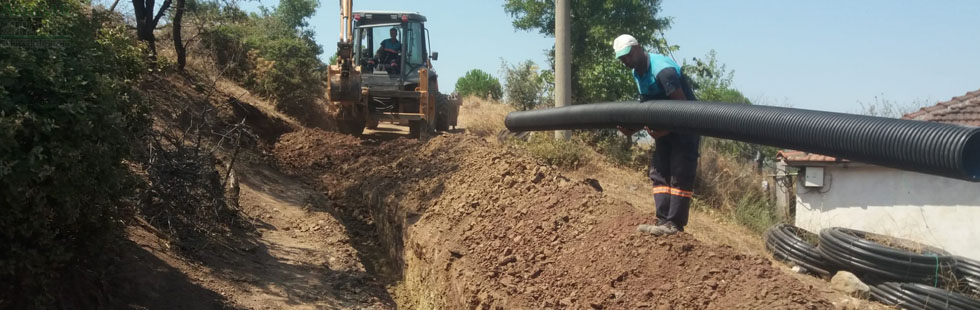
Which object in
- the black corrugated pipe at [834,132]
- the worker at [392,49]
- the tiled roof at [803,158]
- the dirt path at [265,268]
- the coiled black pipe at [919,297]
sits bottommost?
the coiled black pipe at [919,297]

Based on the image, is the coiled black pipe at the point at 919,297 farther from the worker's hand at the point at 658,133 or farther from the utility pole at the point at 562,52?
the utility pole at the point at 562,52

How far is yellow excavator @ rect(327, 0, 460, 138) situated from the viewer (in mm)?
14336

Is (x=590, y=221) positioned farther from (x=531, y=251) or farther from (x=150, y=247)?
(x=150, y=247)

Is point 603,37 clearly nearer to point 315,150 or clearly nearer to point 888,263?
point 315,150

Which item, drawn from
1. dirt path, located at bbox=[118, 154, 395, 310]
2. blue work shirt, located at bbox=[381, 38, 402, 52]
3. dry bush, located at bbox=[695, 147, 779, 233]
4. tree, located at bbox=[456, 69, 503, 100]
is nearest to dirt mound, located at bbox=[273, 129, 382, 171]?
blue work shirt, located at bbox=[381, 38, 402, 52]

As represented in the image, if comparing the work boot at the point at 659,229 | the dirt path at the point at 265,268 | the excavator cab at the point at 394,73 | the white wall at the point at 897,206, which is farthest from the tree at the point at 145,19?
the white wall at the point at 897,206

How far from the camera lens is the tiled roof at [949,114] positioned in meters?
13.2

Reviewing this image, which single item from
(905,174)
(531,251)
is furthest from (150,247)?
(905,174)

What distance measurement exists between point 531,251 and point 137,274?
9.69 ft

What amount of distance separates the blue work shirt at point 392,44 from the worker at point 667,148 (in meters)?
10.4

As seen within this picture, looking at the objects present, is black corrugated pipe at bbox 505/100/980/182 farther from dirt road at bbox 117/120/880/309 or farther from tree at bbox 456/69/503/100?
tree at bbox 456/69/503/100

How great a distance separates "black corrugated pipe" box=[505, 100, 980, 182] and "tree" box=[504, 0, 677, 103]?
39.4 feet

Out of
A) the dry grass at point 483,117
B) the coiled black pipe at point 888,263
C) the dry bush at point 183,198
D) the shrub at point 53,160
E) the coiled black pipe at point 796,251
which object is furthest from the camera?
the dry grass at point 483,117

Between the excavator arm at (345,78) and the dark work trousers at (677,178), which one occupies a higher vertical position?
the excavator arm at (345,78)
